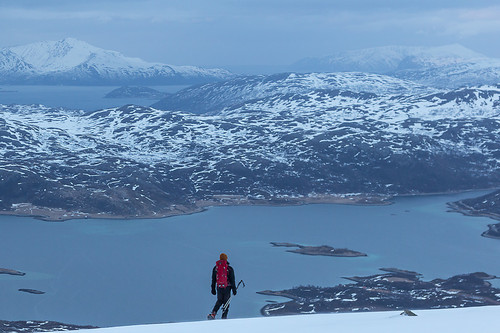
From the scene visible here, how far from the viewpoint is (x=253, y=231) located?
113m

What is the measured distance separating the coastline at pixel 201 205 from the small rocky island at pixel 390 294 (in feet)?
182

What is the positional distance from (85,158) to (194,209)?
4636cm

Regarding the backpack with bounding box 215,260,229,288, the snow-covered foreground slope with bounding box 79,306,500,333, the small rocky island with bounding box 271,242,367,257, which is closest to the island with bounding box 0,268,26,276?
the small rocky island with bounding box 271,242,367,257

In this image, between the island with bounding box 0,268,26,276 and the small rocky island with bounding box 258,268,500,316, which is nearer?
the small rocky island with bounding box 258,268,500,316

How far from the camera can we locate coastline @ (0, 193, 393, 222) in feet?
424

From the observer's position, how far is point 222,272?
76.0ft

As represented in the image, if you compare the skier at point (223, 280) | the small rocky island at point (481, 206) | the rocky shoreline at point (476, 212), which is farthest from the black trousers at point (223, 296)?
the small rocky island at point (481, 206)

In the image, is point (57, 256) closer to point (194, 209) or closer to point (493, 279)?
point (194, 209)

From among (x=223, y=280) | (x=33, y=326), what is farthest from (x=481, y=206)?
(x=223, y=280)

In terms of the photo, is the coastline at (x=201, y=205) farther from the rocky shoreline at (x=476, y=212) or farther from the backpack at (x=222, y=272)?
the backpack at (x=222, y=272)

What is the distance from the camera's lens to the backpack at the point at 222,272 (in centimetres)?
2302

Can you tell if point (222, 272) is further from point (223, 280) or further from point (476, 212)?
point (476, 212)

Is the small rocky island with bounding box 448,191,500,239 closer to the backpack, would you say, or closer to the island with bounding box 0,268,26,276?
the island with bounding box 0,268,26,276

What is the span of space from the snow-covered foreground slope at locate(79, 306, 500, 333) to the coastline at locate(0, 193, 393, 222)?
109425mm
